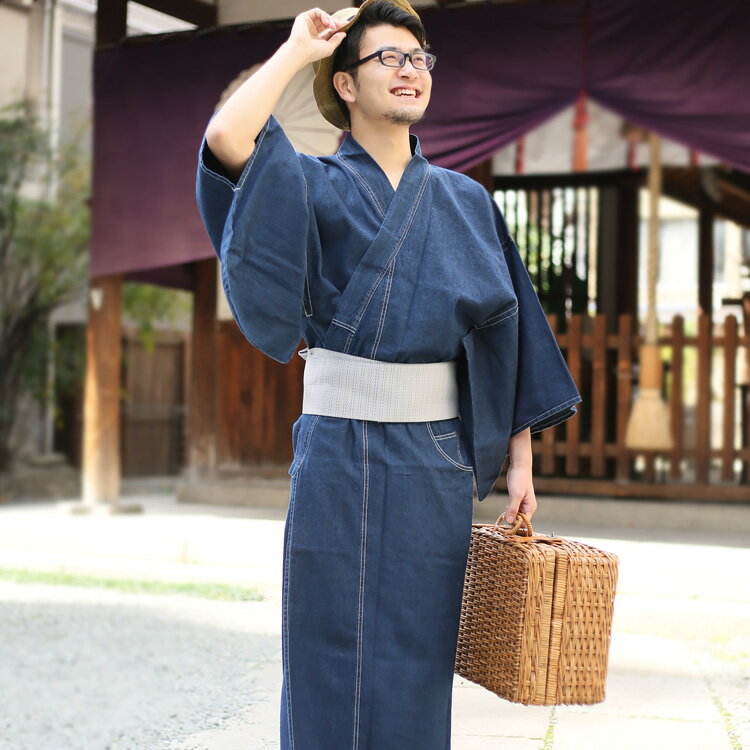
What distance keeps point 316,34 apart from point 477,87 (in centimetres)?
405

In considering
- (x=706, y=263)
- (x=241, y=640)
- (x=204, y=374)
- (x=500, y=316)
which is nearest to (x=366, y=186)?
(x=500, y=316)

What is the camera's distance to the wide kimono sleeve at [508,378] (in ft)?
7.08

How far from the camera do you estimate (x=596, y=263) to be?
8.16m

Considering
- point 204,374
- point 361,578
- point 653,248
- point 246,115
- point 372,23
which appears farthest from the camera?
point 204,374

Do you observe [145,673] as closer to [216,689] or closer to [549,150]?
[216,689]

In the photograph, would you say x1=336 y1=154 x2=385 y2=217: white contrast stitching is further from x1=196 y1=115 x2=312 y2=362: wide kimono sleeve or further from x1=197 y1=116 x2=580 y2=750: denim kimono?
x1=196 y1=115 x2=312 y2=362: wide kimono sleeve

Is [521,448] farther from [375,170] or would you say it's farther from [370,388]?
[375,170]

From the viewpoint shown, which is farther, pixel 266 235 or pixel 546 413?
pixel 546 413

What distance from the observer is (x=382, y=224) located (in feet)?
6.70

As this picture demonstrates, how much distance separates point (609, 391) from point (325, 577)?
19.2 feet

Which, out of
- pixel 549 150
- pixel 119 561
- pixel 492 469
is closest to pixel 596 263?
pixel 549 150

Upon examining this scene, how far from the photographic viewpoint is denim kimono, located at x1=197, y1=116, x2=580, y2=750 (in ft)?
6.34

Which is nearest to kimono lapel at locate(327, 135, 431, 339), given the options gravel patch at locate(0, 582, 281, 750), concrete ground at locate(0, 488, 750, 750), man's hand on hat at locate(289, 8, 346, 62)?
man's hand on hat at locate(289, 8, 346, 62)

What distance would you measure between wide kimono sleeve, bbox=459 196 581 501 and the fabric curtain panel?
12.1 ft
